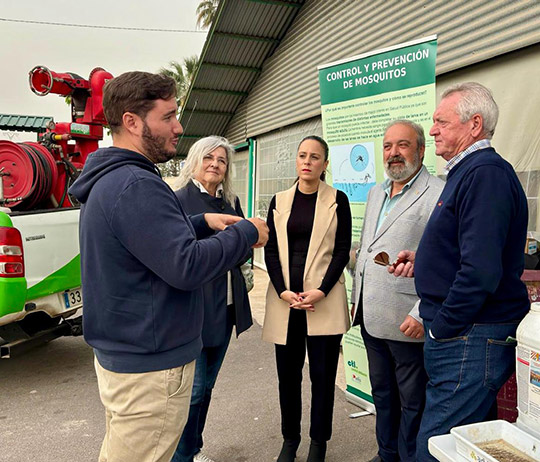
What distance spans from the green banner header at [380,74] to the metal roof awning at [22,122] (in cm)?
1444

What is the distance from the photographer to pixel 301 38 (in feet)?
25.0

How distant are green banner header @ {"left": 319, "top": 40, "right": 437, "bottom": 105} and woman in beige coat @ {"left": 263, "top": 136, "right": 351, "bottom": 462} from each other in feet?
2.48

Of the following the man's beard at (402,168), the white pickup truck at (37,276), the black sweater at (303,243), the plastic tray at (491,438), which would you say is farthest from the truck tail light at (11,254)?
the plastic tray at (491,438)

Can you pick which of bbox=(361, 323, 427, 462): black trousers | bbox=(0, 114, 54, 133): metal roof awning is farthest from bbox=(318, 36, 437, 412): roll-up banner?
bbox=(0, 114, 54, 133): metal roof awning

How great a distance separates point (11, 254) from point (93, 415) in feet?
4.77

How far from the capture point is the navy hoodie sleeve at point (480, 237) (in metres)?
1.78

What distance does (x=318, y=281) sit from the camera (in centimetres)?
289

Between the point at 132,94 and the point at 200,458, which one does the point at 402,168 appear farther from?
the point at 200,458

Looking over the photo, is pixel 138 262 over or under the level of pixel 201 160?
under

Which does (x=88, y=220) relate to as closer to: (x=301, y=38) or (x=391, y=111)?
(x=391, y=111)

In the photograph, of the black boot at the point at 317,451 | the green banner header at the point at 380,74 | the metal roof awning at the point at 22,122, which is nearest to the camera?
the black boot at the point at 317,451

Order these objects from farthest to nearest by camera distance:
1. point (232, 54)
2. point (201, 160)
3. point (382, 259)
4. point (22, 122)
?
point (22, 122) → point (232, 54) → point (201, 160) → point (382, 259)

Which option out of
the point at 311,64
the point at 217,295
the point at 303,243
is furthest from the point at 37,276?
the point at 311,64

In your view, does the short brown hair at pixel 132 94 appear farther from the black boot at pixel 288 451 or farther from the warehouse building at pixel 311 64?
the warehouse building at pixel 311 64
